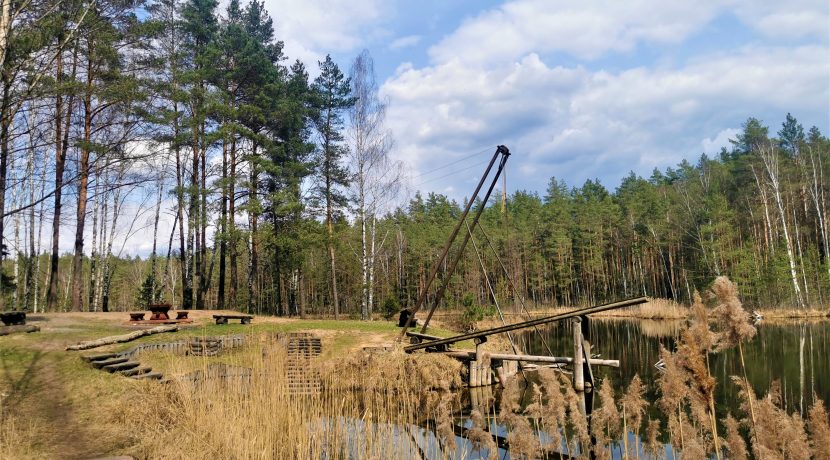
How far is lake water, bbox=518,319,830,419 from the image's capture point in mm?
11125

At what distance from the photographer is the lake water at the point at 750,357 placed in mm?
11125

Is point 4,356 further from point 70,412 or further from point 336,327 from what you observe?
point 336,327

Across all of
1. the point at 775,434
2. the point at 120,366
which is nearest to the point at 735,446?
the point at 775,434

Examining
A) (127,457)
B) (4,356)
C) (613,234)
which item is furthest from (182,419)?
(613,234)

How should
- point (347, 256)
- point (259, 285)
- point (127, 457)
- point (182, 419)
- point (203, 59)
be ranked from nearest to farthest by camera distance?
point (127, 457)
point (182, 419)
point (203, 59)
point (347, 256)
point (259, 285)

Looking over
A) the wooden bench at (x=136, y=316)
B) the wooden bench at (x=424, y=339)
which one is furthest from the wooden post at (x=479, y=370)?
the wooden bench at (x=136, y=316)

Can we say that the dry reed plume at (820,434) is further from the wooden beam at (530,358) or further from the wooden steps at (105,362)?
the wooden steps at (105,362)

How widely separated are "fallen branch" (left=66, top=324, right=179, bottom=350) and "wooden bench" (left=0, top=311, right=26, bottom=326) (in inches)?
106

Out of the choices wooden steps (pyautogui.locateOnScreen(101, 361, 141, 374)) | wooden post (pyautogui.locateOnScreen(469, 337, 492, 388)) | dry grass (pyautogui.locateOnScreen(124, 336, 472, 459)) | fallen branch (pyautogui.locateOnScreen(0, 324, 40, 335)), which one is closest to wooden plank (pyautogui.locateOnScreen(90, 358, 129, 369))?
wooden steps (pyautogui.locateOnScreen(101, 361, 141, 374))

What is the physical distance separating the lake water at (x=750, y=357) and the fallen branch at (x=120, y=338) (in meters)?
11.1

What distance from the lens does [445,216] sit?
61.2 m

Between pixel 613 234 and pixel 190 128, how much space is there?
3872cm

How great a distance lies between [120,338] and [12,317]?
2.90 m

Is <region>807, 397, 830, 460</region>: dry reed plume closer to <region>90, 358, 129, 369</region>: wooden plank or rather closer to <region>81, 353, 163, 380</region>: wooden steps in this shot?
<region>81, 353, 163, 380</region>: wooden steps
